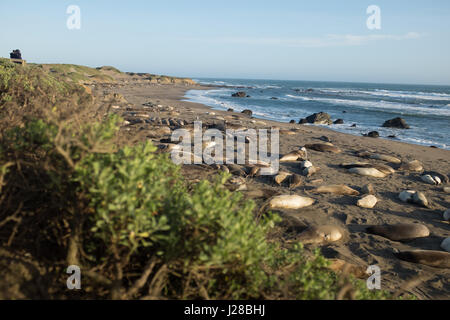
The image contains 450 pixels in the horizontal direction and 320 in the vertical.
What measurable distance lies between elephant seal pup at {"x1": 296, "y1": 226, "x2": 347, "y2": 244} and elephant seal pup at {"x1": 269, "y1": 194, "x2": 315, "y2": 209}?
97 centimetres

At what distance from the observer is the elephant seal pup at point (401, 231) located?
17.2 feet

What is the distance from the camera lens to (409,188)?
26.1 feet

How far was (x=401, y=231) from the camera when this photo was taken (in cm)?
529

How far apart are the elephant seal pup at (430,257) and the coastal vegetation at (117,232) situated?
→ 8.00 ft

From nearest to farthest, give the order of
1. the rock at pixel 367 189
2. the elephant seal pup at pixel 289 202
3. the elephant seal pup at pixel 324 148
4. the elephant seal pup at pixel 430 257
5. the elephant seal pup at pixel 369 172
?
the elephant seal pup at pixel 430 257
the elephant seal pup at pixel 289 202
the rock at pixel 367 189
the elephant seal pup at pixel 369 172
the elephant seal pup at pixel 324 148

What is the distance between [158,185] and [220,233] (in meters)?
0.67

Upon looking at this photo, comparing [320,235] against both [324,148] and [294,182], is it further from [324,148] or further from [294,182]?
[324,148]

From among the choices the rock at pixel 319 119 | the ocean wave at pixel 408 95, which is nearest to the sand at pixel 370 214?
the rock at pixel 319 119

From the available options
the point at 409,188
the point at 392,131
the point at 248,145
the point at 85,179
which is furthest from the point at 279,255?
the point at 392,131

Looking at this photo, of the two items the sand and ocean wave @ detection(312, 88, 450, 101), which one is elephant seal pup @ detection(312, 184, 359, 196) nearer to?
the sand

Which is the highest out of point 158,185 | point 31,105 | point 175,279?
point 31,105

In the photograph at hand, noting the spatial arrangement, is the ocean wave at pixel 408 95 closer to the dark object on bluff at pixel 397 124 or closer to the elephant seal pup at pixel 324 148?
the dark object on bluff at pixel 397 124

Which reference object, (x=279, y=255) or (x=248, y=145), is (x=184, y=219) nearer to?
(x=279, y=255)

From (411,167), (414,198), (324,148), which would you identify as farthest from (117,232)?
(324,148)
